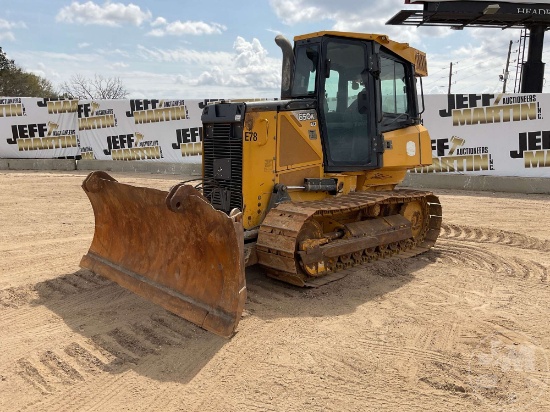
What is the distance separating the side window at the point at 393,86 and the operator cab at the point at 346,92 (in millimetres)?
27

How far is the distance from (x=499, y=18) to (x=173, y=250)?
2041 centimetres

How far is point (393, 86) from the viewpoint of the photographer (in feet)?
21.2

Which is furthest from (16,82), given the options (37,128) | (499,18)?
(499,18)

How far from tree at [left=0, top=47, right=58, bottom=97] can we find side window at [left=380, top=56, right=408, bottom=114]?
3525 cm

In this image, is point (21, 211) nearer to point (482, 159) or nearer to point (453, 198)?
point (453, 198)

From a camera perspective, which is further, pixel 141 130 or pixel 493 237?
pixel 141 130

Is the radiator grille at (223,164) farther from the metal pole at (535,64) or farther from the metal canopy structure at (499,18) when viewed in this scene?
the metal pole at (535,64)

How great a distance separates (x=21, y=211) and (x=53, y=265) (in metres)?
4.51

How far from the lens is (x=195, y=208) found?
14.0 feet

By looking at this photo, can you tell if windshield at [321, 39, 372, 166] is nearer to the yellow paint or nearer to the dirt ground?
the yellow paint

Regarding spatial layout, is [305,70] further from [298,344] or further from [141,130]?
[141,130]

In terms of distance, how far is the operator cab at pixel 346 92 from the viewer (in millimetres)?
5727

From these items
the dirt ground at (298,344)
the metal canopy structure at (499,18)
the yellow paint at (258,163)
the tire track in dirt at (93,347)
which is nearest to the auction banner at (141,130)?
the metal canopy structure at (499,18)

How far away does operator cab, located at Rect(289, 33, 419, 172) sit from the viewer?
18.8 feet
